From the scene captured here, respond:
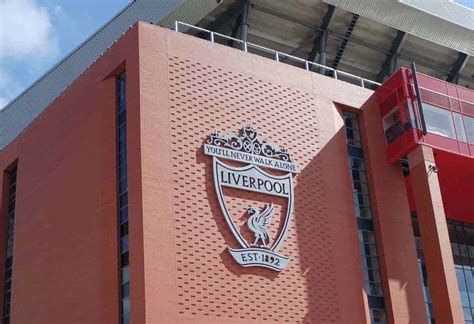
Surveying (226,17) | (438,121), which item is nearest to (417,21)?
(438,121)

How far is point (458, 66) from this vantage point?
38.0 meters

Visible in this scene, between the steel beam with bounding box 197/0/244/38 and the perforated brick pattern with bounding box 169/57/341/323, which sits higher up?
the steel beam with bounding box 197/0/244/38

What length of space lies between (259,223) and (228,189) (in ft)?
4.88

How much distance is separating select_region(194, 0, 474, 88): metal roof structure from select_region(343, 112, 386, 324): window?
5762 mm

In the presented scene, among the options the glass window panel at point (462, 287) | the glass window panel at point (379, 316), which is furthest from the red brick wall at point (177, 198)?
the glass window panel at point (462, 287)

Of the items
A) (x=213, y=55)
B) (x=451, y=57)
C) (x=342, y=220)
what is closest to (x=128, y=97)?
(x=213, y=55)

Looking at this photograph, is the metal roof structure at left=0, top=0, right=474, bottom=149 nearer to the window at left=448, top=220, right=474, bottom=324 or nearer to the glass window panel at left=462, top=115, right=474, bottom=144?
the glass window panel at left=462, top=115, right=474, bottom=144

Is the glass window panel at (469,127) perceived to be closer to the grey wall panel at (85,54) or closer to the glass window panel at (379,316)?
the glass window panel at (379,316)

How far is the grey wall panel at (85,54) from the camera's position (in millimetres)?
31422

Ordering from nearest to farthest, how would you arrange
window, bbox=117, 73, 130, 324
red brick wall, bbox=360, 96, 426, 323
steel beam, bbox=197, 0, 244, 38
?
window, bbox=117, 73, 130, 324
red brick wall, bbox=360, 96, 426, 323
steel beam, bbox=197, 0, 244, 38

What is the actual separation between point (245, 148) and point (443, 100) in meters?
8.85

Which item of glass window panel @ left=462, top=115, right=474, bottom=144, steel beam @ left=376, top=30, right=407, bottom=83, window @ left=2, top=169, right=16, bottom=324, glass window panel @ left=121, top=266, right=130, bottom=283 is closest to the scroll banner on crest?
glass window panel @ left=121, top=266, right=130, bottom=283

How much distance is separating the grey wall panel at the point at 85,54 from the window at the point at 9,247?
5.09 m

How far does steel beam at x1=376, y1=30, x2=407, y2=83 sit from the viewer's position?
35.7 m
